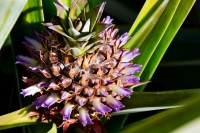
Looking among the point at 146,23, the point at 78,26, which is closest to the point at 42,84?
the point at 78,26

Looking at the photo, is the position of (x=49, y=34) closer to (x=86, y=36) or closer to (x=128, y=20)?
(x=86, y=36)

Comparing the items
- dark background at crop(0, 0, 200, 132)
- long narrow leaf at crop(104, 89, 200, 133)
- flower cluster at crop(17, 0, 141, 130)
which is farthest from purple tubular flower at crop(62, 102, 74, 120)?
dark background at crop(0, 0, 200, 132)

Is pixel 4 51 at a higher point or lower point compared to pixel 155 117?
higher

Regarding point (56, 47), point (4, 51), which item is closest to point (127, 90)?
point (56, 47)

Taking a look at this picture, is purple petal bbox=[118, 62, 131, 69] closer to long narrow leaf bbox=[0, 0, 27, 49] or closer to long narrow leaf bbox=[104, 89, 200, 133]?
long narrow leaf bbox=[104, 89, 200, 133]

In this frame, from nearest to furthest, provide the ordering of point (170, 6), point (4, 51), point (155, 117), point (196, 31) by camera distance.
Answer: point (155, 117)
point (170, 6)
point (4, 51)
point (196, 31)

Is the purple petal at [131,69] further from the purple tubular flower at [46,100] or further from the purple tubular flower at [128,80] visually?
the purple tubular flower at [46,100]

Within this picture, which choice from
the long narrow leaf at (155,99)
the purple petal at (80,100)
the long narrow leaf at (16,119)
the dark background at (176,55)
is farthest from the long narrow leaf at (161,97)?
the dark background at (176,55)
